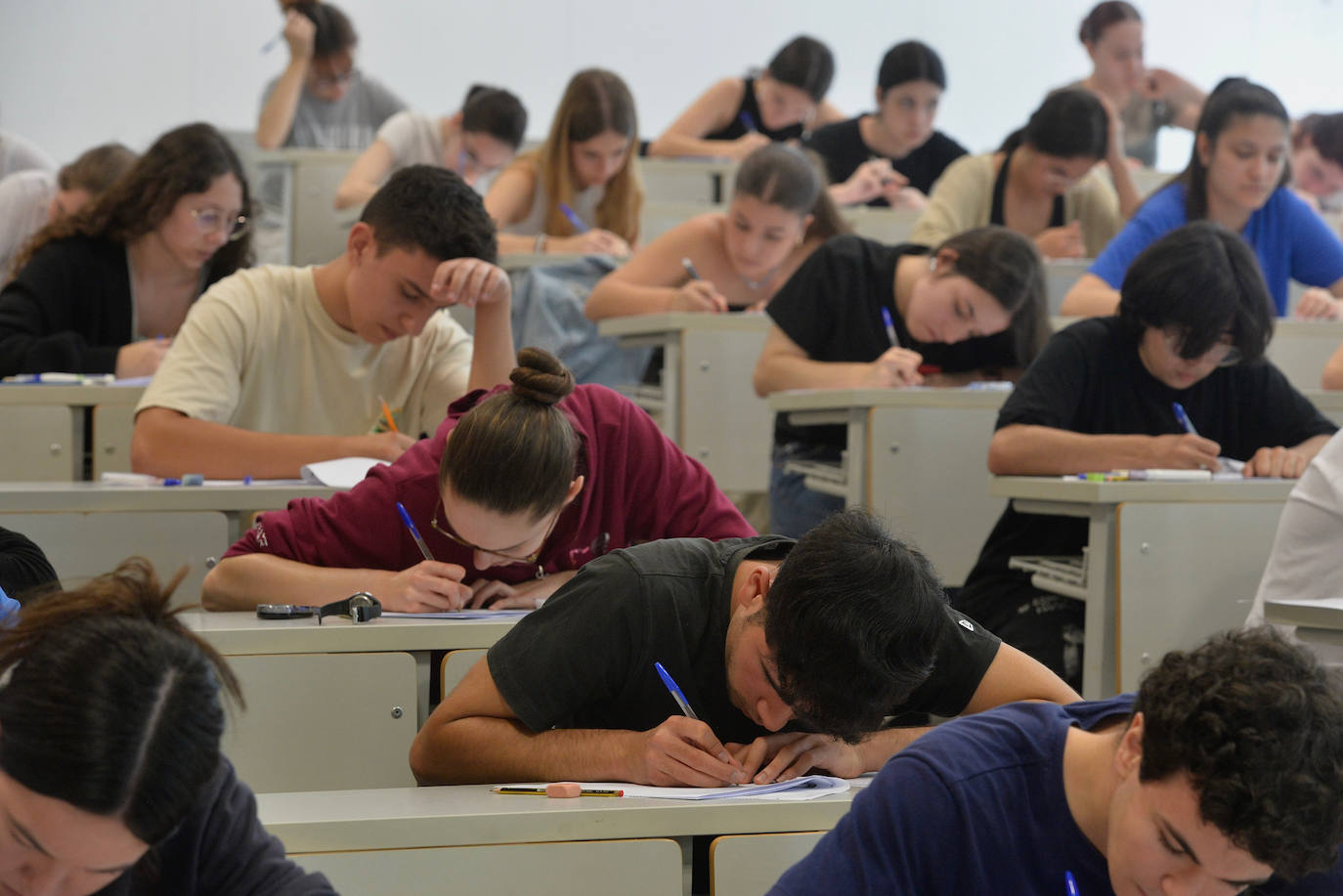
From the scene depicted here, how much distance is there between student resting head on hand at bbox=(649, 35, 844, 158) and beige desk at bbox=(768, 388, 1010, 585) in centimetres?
259

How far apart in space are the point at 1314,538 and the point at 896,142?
3.44 metres

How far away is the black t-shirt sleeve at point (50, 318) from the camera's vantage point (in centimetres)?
302

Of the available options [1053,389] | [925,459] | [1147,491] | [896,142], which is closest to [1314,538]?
[1147,491]

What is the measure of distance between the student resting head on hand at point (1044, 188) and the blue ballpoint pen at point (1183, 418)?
1.45m

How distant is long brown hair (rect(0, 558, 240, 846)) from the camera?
907 mm

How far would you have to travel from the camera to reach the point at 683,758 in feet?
4.44

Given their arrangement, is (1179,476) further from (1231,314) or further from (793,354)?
(793,354)

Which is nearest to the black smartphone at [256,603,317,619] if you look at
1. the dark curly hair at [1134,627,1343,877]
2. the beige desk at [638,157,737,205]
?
the dark curly hair at [1134,627,1343,877]

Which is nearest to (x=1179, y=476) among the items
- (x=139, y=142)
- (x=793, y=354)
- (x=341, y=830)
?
(x=793, y=354)

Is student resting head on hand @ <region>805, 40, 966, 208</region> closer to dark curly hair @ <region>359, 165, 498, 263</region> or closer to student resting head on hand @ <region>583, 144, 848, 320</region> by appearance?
student resting head on hand @ <region>583, 144, 848, 320</region>

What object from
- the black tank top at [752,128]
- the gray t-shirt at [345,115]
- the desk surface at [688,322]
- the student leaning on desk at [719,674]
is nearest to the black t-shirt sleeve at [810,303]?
the desk surface at [688,322]

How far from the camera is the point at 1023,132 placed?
412 centimetres

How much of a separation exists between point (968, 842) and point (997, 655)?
40 cm

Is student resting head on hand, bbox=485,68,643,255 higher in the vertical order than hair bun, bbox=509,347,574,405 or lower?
higher
